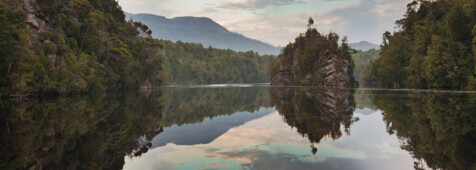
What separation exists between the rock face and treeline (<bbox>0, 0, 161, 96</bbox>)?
200ft

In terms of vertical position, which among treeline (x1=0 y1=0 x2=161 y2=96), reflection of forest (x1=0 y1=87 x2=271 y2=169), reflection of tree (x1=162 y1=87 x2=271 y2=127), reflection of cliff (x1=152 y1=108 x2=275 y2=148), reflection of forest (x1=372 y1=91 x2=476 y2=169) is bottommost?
reflection of tree (x1=162 y1=87 x2=271 y2=127)

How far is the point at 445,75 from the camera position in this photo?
2406 inches

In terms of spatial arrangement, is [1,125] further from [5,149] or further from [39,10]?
[39,10]

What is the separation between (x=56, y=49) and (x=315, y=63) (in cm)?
8747

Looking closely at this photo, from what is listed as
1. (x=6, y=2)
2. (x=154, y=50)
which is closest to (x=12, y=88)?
(x=6, y=2)

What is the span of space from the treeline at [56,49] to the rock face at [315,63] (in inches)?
2405

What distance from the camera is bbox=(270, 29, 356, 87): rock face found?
4252 inches

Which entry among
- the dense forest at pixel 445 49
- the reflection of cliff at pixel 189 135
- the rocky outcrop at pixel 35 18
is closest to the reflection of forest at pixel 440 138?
the reflection of cliff at pixel 189 135

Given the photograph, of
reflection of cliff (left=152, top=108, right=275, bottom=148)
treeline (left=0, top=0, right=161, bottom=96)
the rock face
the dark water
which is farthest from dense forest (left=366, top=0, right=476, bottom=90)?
treeline (left=0, top=0, right=161, bottom=96)

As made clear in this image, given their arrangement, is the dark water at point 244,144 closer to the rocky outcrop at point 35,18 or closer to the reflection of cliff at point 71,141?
the reflection of cliff at point 71,141

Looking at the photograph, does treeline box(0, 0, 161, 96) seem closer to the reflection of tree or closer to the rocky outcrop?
the rocky outcrop

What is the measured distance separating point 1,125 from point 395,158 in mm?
20765

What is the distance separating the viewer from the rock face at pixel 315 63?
108000 mm

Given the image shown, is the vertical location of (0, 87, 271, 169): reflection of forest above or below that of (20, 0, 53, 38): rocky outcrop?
below
